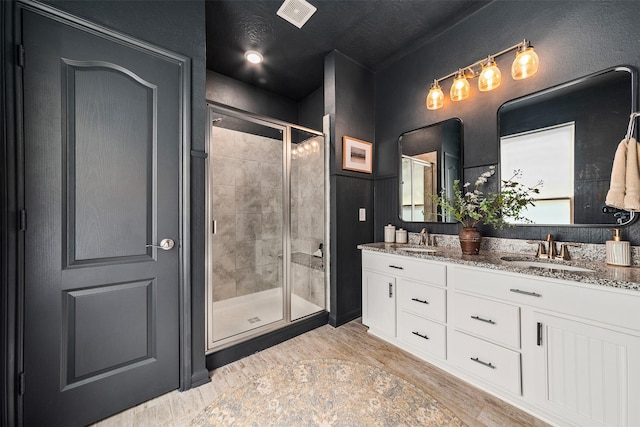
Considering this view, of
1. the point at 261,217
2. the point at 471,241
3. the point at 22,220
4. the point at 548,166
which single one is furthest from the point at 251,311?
the point at 548,166

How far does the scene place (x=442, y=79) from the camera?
230 cm

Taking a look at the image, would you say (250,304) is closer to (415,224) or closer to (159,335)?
(159,335)

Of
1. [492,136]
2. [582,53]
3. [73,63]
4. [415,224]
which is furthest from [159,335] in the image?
[582,53]

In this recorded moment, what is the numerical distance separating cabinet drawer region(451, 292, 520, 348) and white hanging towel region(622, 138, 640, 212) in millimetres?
804

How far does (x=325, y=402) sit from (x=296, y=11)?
8.50 ft

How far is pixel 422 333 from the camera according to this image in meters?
1.94

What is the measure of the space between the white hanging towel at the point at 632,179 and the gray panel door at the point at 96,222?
2.61 metres

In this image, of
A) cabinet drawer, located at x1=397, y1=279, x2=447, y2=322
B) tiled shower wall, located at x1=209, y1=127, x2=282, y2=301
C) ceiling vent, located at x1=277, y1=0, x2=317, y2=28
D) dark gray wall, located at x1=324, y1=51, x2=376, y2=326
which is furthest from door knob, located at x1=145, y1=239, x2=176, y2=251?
ceiling vent, located at x1=277, y1=0, x2=317, y2=28

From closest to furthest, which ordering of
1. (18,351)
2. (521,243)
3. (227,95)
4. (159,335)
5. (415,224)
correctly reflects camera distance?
(18,351), (159,335), (521,243), (415,224), (227,95)

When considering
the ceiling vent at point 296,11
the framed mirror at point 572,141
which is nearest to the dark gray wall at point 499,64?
the framed mirror at point 572,141

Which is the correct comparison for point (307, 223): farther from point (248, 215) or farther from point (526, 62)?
point (526, 62)

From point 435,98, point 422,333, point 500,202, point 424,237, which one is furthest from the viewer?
point 424,237

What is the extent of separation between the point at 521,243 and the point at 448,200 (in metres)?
0.63

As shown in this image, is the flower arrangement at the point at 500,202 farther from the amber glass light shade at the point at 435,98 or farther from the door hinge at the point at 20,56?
the door hinge at the point at 20,56
